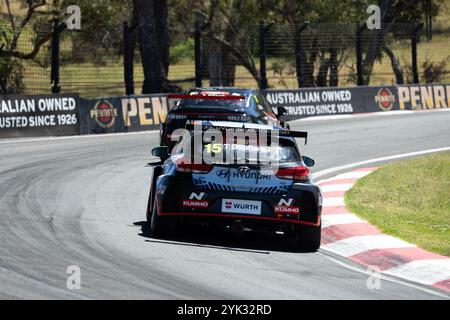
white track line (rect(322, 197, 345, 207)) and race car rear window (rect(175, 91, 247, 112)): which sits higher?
race car rear window (rect(175, 91, 247, 112))

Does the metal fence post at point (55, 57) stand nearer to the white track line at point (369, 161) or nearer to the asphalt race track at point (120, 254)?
the asphalt race track at point (120, 254)

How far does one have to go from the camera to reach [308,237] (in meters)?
10.8

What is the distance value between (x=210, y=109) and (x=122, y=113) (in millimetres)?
7589

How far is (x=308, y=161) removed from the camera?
454 inches

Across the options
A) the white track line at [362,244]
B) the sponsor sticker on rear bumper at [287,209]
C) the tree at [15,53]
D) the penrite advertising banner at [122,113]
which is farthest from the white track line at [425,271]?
the tree at [15,53]

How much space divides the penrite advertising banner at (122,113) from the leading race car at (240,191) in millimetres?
12550

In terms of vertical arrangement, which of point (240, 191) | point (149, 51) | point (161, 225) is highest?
point (149, 51)

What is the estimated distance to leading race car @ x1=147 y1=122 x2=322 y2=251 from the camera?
1066 cm

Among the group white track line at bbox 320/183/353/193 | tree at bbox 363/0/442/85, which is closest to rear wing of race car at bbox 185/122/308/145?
white track line at bbox 320/183/353/193

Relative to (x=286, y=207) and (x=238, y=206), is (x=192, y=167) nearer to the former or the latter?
(x=238, y=206)

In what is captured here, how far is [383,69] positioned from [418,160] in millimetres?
35103

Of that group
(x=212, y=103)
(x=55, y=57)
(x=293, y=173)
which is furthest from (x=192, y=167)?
(x=55, y=57)

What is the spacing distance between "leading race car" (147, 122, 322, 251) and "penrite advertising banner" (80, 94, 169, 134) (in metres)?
12.6

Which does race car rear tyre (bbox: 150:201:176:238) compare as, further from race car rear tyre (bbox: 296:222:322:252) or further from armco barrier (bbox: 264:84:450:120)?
armco barrier (bbox: 264:84:450:120)
